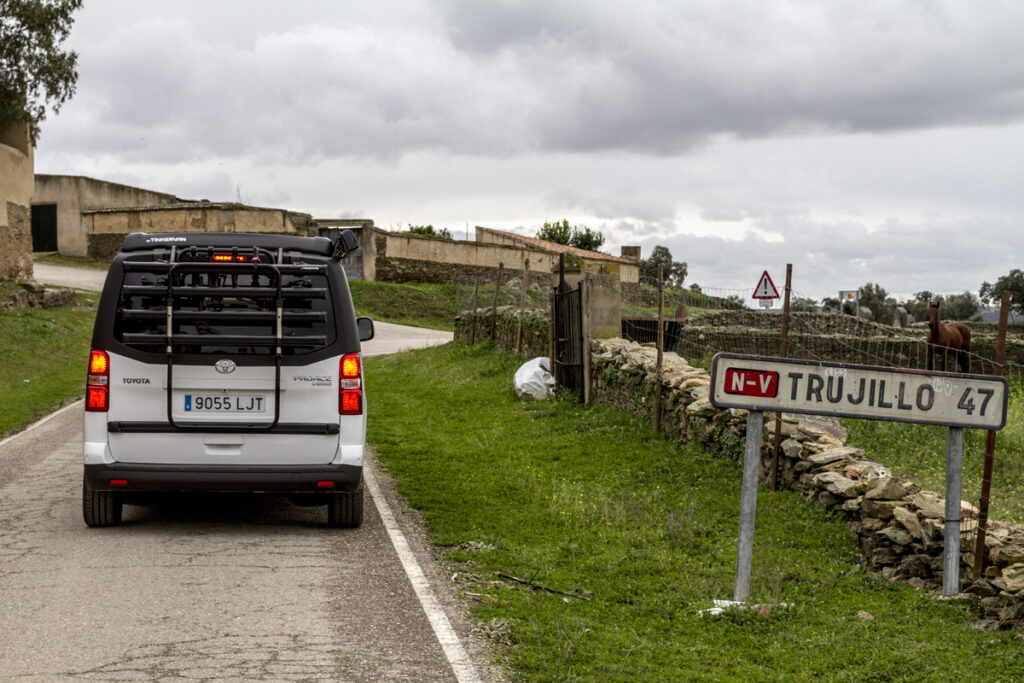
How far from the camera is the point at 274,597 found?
6.39 meters

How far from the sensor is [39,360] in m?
23.8

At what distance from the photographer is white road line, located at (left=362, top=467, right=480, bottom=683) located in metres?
5.20

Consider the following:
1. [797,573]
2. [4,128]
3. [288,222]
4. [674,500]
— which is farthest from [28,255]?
[797,573]

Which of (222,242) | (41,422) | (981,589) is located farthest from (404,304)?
(981,589)

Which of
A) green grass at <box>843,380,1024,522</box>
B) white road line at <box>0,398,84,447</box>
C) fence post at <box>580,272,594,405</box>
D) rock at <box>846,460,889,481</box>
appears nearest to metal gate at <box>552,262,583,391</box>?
fence post at <box>580,272,594,405</box>

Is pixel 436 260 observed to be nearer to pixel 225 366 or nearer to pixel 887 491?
pixel 225 366

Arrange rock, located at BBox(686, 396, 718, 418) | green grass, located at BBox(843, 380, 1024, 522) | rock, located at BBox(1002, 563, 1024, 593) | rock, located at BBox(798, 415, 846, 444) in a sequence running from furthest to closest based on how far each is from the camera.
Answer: rock, located at BBox(798, 415, 846, 444) < rock, located at BBox(686, 396, 718, 418) < green grass, located at BBox(843, 380, 1024, 522) < rock, located at BBox(1002, 563, 1024, 593)

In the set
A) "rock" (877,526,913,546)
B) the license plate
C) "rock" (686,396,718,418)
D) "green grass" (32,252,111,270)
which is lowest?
"rock" (877,526,913,546)

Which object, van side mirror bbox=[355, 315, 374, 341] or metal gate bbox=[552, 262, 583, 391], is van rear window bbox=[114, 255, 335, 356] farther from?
metal gate bbox=[552, 262, 583, 391]

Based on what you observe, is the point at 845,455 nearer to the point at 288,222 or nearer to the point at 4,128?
the point at 4,128

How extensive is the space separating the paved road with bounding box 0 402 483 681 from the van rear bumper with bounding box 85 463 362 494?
45 cm

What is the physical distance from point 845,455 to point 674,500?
1566mm

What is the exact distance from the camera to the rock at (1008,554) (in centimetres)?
633

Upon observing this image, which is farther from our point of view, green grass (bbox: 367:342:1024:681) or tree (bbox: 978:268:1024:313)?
tree (bbox: 978:268:1024:313)
